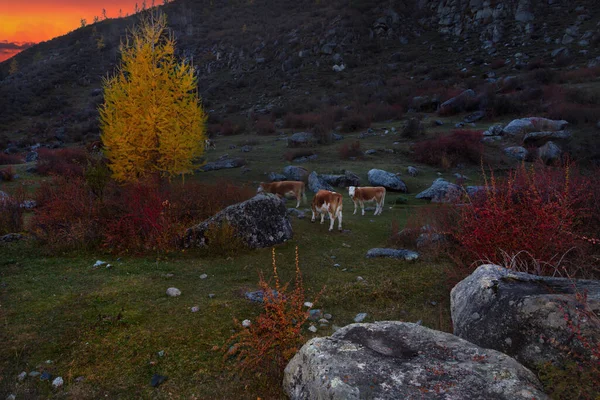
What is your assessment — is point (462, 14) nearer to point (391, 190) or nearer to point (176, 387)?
point (391, 190)

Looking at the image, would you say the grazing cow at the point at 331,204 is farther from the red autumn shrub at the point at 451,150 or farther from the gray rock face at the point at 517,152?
the gray rock face at the point at 517,152

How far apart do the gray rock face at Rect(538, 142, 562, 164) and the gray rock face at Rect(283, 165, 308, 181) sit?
1374 centimetres

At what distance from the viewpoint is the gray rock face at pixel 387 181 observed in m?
20.1

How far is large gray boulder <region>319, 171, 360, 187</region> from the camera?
20.9 m

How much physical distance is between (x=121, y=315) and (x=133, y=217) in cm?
490

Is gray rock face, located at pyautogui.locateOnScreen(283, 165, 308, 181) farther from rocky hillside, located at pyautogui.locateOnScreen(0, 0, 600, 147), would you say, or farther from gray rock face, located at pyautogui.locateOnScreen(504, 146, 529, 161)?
rocky hillside, located at pyautogui.locateOnScreen(0, 0, 600, 147)

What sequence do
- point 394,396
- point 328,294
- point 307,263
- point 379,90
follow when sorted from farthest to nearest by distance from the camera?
point 379,90, point 307,263, point 328,294, point 394,396

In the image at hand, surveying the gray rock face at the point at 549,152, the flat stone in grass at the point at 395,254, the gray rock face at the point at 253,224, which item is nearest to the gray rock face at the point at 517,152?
the gray rock face at the point at 549,152

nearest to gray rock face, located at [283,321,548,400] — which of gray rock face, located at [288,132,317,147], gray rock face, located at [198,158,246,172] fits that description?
gray rock face, located at [198,158,246,172]

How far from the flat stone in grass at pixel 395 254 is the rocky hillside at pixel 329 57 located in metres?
32.6

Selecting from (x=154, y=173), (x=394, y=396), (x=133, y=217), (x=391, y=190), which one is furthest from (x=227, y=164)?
(x=394, y=396)

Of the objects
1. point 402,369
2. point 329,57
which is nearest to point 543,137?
point 402,369

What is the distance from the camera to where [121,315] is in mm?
6246

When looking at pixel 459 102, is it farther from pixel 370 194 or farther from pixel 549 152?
pixel 370 194
